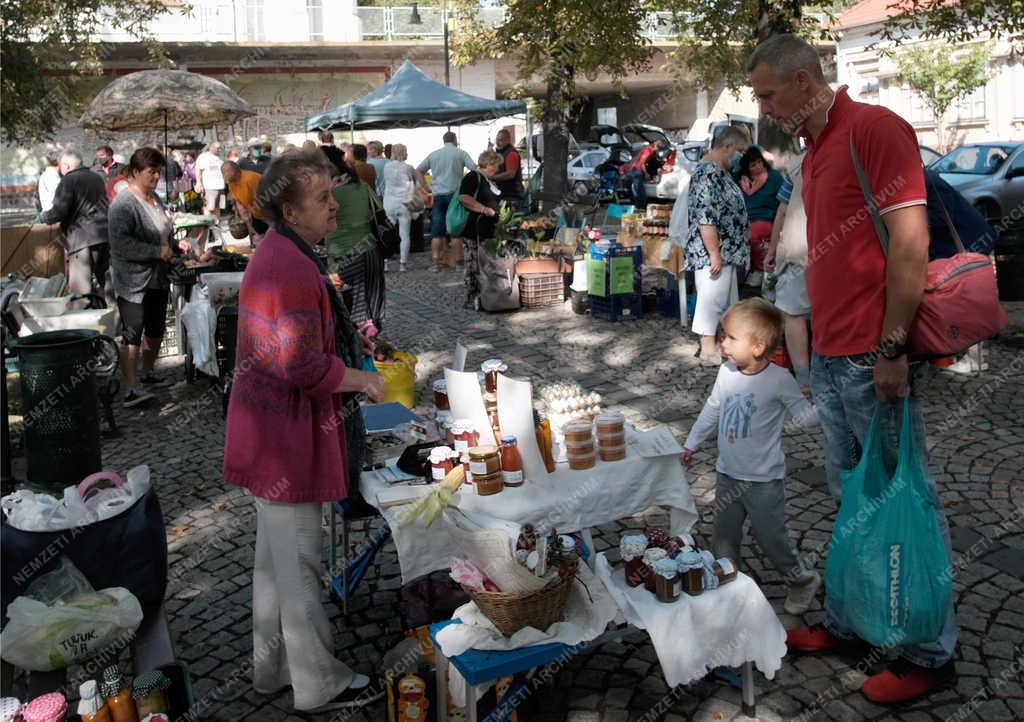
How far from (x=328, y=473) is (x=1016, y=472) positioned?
4.17 metres

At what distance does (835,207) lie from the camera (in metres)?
3.12

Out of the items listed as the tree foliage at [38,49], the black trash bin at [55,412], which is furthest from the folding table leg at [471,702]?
the tree foliage at [38,49]

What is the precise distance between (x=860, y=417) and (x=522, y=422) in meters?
1.17

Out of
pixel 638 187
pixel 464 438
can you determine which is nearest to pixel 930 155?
pixel 638 187

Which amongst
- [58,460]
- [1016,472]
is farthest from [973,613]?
[58,460]

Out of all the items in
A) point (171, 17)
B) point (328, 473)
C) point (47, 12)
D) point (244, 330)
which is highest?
point (171, 17)

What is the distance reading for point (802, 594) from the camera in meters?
3.93

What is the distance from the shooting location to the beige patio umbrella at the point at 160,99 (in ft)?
32.5

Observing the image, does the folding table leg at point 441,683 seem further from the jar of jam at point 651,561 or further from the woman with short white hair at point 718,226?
the woman with short white hair at point 718,226

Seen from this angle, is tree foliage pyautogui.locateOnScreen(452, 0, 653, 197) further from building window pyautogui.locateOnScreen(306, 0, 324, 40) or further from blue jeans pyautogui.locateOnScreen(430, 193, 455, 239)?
building window pyautogui.locateOnScreen(306, 0, 324, 40)

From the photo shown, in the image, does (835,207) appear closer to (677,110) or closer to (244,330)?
(244,330)

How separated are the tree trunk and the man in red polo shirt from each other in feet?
46.3

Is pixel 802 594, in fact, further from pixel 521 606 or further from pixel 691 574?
pixel 521 606

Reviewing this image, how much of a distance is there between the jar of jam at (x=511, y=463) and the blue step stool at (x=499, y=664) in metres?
0.58
